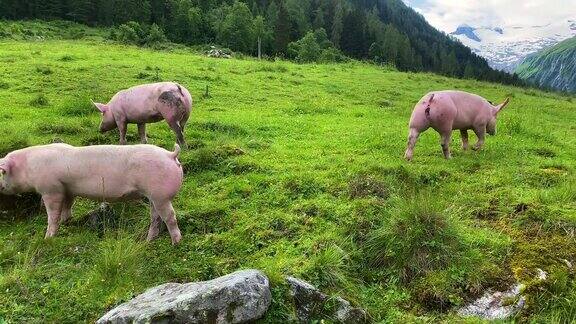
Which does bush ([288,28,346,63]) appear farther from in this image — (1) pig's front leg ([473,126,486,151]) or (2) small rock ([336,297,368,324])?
(2) small rock ([336,297,368,324])

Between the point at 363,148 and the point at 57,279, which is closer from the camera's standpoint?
the point at 57,279

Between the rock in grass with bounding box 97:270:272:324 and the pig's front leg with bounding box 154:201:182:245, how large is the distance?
1.66 meters

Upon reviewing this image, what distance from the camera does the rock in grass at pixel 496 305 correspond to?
19.8ft

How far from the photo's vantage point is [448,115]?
10625 mm

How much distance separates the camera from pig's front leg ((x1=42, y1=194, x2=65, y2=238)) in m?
7.53

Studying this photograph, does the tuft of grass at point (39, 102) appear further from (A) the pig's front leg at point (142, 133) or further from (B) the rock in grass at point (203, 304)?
(B) the rock in grass at point (203, 304)

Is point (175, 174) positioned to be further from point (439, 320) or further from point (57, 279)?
point (439, 320)

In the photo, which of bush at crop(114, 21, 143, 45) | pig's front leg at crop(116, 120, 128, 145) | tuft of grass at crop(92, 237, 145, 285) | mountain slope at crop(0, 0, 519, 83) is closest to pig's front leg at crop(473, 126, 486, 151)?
pig's front leg at crop(116, 120, 128, 145)

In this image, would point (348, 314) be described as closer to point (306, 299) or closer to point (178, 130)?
point (306, 299)

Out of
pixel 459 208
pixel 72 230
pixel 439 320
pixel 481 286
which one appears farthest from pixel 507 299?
pixel 72 230

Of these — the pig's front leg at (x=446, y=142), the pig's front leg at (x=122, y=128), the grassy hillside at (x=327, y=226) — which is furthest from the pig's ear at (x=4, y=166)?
the pig's front leg at (x=446, y=142)

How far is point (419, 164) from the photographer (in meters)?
10.6

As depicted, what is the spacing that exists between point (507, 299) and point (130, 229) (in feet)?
17.5

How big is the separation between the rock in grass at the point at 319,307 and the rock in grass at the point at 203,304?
0.38 metres
